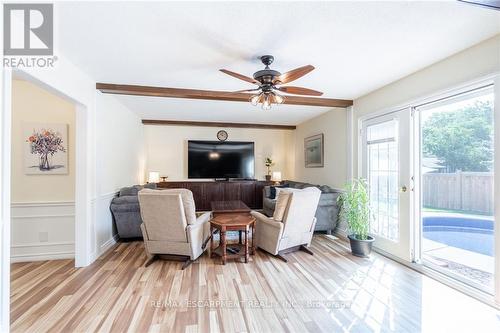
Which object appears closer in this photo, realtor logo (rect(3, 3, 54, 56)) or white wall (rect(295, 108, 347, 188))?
realtor logo (rect(3, 3, 54, 56))

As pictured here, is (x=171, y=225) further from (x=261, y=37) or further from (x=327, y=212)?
(x=327, y=212)

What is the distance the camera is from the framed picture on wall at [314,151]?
512 cm

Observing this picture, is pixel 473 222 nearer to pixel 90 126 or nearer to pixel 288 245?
pixel 288 245

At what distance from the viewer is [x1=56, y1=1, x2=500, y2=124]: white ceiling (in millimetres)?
1694

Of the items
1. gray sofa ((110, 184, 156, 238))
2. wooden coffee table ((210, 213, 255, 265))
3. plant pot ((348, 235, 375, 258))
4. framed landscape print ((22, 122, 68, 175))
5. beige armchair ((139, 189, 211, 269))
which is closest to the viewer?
beige armchair ((139, 189, 211, 269))

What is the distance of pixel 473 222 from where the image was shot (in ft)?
7.80

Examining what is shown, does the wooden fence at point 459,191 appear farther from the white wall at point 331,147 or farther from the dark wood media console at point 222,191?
the dark wood media console at point 222,191

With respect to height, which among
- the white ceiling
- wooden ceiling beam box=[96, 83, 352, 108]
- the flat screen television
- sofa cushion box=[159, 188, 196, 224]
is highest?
the white ceiling

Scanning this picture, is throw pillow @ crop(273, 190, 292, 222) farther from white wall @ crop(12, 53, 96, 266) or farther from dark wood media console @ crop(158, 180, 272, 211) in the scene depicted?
→ dark wood media console @ crop(158, 180, 272, 211)

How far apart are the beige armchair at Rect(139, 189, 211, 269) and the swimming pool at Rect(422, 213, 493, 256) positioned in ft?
9.74

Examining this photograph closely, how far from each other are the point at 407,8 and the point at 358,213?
244 cm

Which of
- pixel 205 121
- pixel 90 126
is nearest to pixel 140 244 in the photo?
pixel 90 126

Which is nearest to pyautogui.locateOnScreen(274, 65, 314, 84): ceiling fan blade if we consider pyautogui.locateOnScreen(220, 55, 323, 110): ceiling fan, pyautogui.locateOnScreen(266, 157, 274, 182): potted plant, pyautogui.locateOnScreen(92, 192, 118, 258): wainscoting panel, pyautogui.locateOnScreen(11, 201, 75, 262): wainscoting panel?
pyautogui.locateOnScreen(220, 55, 323, 110): ceiling fan

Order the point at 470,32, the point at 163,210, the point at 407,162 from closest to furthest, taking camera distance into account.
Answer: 1. the point at 470,32
2. the point at 163,210
3. the point at 407,162
